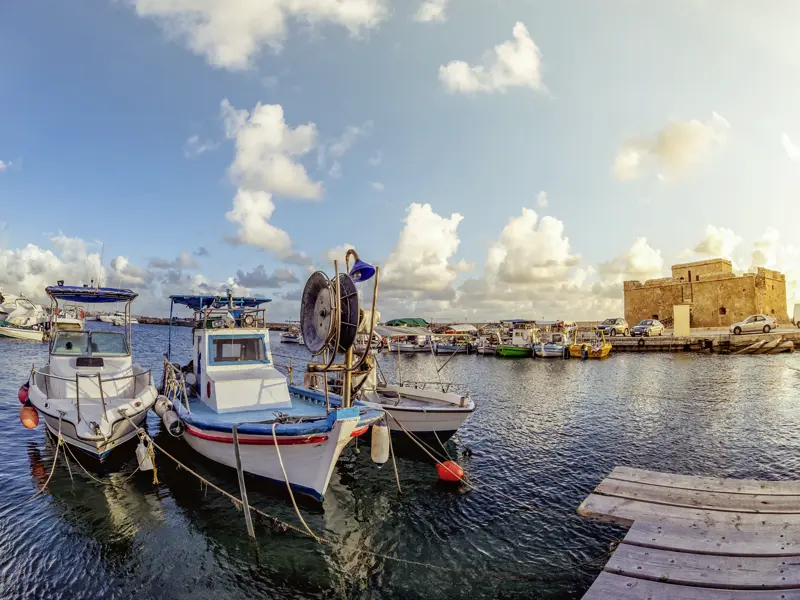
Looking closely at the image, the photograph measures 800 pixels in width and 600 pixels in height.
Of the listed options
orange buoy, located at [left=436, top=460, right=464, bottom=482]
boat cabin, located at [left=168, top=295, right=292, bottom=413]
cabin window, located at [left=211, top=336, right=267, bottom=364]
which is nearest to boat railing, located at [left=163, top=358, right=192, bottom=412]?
boat cabin, located at [left=168, top=295, right=292, bottom=413]

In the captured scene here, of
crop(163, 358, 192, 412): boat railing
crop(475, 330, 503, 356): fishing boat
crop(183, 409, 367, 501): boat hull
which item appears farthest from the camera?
crop(475, 330, 503, 356): fishing boat

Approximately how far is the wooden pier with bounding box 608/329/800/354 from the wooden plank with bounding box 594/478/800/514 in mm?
54896

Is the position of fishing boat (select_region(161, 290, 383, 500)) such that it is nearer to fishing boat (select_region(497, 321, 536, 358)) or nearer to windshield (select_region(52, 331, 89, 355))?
windshield (select_region(52, 331, 89, 355))

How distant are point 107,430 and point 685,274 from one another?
85220mm

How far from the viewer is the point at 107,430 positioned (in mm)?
12234

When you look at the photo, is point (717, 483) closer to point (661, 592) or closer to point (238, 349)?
point (661, 592)

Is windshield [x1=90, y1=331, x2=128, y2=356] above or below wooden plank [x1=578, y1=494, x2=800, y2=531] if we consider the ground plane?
above

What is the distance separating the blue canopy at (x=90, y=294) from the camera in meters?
16.3

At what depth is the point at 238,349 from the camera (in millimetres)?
14445

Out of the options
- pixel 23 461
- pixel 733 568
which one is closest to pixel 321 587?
pixel 733 568

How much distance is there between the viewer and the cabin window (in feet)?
46.3

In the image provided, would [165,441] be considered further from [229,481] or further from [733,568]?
[733,568]

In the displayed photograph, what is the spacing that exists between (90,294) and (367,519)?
46.4 ft

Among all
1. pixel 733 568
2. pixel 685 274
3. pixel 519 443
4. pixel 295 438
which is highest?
pixel 685 274
